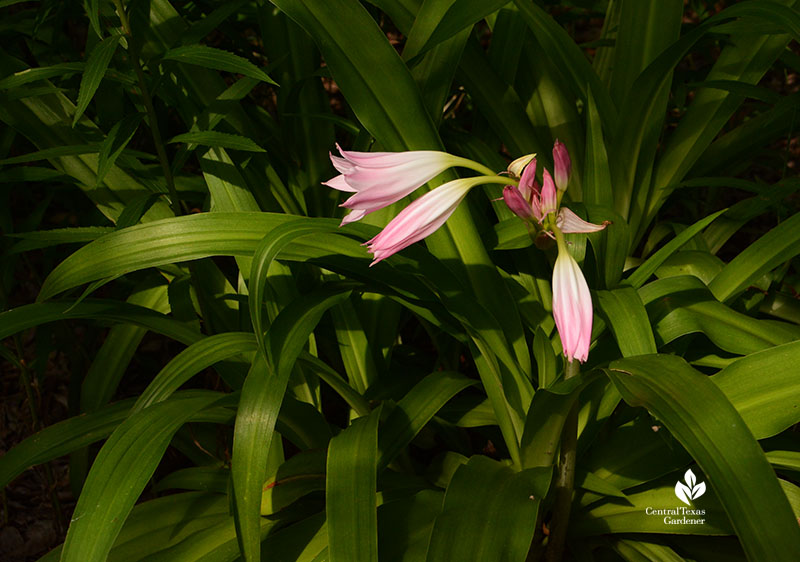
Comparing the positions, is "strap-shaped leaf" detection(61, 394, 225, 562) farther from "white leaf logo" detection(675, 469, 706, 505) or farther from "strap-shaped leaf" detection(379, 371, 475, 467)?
"white leaf logo" detection(675, 469, 706, 505)

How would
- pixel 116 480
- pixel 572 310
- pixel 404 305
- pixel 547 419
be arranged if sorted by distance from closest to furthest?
1. pixel 572 310
2. pixel 116 480
3. pixel 547 419
4. pixel 404 305

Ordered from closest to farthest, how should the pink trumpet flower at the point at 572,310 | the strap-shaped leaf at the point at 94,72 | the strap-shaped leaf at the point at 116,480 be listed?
the pink trumpet flower at the point at 572,310, the strap-shaped leaf at the point at 116,480, the strap-shaped leaf at the point at 94,72

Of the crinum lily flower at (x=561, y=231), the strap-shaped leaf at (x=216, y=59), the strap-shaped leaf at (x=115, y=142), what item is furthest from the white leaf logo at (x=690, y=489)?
the strap-shaped leaf at (x=115, y=142)

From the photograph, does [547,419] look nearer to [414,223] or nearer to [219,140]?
[414,223]

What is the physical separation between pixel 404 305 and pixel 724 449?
0.60 meters

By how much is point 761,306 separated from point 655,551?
0.58 m

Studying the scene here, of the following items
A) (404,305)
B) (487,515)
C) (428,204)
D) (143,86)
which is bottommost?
(487,515)

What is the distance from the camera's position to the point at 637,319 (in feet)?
3.23

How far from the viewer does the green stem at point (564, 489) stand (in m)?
1.05

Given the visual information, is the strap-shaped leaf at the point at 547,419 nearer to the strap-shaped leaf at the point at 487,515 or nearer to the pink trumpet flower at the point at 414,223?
the strap-shaped leaf at the point at 487,515


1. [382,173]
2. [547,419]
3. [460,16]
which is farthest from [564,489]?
[460,16]

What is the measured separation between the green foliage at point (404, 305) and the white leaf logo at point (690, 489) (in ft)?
0.04

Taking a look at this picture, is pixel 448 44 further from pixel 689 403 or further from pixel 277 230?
pixel 689 403

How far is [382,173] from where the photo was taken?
736mm
